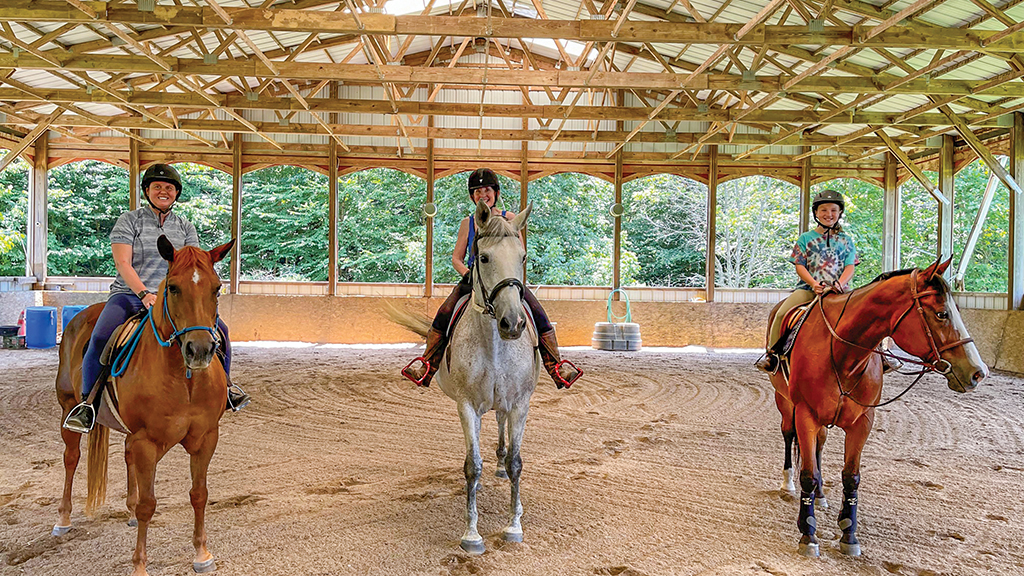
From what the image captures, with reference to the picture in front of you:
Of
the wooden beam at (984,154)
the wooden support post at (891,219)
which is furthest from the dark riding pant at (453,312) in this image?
the wooden support post at (891,219)

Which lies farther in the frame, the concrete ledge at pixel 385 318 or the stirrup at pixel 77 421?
the concrete ledge at pixel 385 318

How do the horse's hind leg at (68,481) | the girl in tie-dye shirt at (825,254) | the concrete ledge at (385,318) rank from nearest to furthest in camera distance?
the horse's hind leg at (68,481), the girl in tie-dye shirt at (825,254), the concrete ledge at (385,318)

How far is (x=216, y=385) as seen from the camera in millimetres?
3189

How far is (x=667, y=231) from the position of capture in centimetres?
2486

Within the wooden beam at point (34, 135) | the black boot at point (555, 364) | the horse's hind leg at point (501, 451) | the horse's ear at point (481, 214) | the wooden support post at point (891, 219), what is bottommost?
the horse's hind leg at point (501, 451)

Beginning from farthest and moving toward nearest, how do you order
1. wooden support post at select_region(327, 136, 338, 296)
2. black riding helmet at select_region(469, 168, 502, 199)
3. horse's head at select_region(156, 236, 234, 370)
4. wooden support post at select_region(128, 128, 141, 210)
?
1. wooden support post at select_region(327, 136, 338, 296)
2. wooden support post at select_region(128, 128, 141, 210)
3. black riding helmet at select_region(469, 168, 502, 199)
4. horse's head at select_region(156, 236, 234, 370)

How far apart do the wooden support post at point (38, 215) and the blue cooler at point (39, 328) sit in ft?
7.94

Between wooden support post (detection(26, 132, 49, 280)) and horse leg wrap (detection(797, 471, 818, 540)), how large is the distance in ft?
54.7

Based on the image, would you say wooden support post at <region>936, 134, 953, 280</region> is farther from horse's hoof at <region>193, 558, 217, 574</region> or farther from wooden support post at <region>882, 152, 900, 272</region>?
horse's hoof at <region>193, 558, 217, 574</region>

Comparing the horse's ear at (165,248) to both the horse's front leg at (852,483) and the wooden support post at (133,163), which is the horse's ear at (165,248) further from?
the wooden support post at (133,163)

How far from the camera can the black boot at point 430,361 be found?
4074 millimetres

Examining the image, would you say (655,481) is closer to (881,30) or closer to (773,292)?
(881,30)

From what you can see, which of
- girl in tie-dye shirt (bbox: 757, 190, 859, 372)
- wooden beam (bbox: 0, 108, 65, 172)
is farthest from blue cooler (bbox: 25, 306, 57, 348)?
girl in tie-dye shirt (bbox: 757, 190, 859, 372)

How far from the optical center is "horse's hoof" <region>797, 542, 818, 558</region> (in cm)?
345
